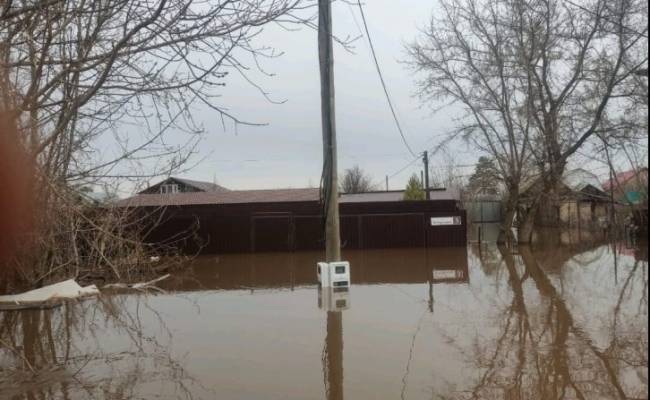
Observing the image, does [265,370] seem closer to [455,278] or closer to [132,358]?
[132,358]

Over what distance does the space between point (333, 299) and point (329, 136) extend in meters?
2.63

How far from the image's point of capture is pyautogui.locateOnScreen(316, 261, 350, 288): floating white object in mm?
9539

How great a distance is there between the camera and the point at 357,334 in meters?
8.03

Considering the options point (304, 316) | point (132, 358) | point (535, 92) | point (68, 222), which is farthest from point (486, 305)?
point (535, 92)

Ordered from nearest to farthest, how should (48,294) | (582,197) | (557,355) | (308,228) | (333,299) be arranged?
1. (557,355)
2. (333,299)
3. (48,294)
4. (308,228)
5. (582,197)

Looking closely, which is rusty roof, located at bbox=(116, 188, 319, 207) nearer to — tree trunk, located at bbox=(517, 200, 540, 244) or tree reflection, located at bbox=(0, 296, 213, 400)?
tree trunk, located at bbox=(517, 200, 540, 244)

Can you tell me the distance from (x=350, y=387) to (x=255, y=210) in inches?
780

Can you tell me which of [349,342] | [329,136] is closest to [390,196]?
[329,136]

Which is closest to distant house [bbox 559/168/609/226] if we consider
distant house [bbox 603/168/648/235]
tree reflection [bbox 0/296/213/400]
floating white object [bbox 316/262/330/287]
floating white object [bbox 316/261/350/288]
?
distant house [bbox 603/168/648/235]

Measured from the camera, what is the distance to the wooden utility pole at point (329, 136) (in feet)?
29.5

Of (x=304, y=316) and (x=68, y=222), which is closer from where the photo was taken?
(x=304, y=316)

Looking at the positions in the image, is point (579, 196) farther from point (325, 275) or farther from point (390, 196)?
point (325, 275)

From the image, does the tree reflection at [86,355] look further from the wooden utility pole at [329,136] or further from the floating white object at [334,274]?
the wooden utility pole at [329,136]

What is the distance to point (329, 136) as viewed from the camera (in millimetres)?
9297
